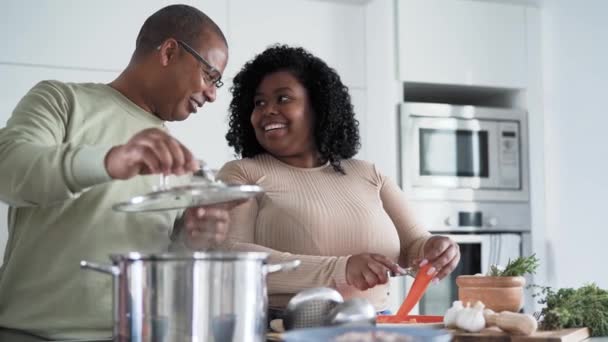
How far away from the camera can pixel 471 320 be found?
1228mm

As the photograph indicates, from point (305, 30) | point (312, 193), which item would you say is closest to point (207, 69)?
point (312, 193)

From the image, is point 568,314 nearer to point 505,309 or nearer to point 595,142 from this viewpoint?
point 505,309

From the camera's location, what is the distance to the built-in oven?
9.55 ft

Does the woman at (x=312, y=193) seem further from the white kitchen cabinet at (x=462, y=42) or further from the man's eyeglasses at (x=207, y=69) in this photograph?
the white kitchen cabinet at (x=462, y=42)

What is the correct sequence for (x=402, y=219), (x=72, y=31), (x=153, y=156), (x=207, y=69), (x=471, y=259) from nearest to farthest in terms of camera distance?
(x=153, y=156) → (x=207, y=69) → (x=402, y=219) → (x=72, y=31) → (x=471, y=259)

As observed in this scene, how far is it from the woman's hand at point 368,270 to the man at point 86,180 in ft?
0.79

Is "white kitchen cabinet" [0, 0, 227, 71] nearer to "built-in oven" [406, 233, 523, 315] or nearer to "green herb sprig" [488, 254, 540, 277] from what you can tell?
"built-in oven" [406, 233, 523, 315]

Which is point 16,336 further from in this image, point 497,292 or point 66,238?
point 497,292

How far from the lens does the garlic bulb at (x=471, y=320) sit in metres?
1.23

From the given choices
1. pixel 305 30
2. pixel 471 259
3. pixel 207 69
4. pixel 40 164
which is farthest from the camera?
pixel 471 259

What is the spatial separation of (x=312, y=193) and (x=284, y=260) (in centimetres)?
21

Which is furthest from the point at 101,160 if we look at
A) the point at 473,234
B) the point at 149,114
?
the point at 473,234

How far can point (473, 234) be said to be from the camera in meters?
3.04

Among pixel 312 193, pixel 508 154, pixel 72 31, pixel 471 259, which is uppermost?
pixel 72 31
